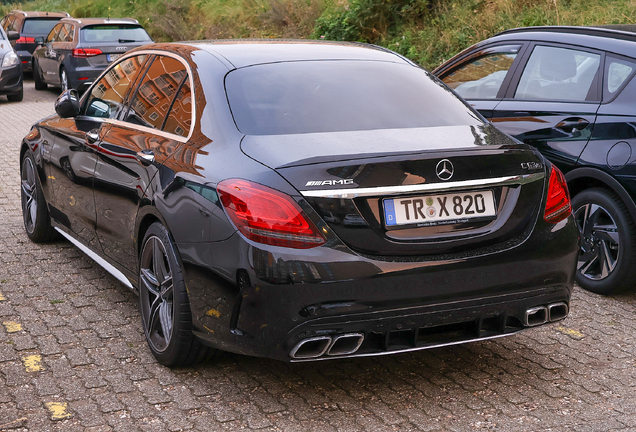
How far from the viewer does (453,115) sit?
155 inches

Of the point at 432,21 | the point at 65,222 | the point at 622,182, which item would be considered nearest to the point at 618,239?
the point at 622,182

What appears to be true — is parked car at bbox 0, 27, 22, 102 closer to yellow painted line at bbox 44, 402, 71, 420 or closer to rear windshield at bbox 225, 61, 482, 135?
rear windshield at bbox 225, 61, 482, 135

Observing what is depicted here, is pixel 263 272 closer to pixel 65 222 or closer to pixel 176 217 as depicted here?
pixel 176 217

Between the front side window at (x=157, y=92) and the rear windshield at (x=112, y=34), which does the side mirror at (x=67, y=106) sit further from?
the rear windshield at (x=112, y=34)

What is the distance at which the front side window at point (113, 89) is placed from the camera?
472 centimetres

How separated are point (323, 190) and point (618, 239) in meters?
2.63

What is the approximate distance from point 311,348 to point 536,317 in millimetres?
1070

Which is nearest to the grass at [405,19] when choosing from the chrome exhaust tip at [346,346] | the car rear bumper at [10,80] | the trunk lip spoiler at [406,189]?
the car rear bumper at [10,80]

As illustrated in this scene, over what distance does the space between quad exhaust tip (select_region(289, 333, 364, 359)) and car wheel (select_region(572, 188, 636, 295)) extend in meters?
2.30

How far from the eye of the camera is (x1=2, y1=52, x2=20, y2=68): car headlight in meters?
16.4

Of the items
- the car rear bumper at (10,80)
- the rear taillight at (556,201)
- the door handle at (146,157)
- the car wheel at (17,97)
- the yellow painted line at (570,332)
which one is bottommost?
the car wheel at (17,97)

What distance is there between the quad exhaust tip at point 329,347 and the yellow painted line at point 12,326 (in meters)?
1.98

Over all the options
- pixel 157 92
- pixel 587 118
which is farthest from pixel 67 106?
pixel 587 118

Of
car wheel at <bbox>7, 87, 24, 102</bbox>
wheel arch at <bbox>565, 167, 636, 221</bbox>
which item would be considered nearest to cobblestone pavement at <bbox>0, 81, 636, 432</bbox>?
wheel arch at <bbox>565, 167, 636, 221</bbox>
